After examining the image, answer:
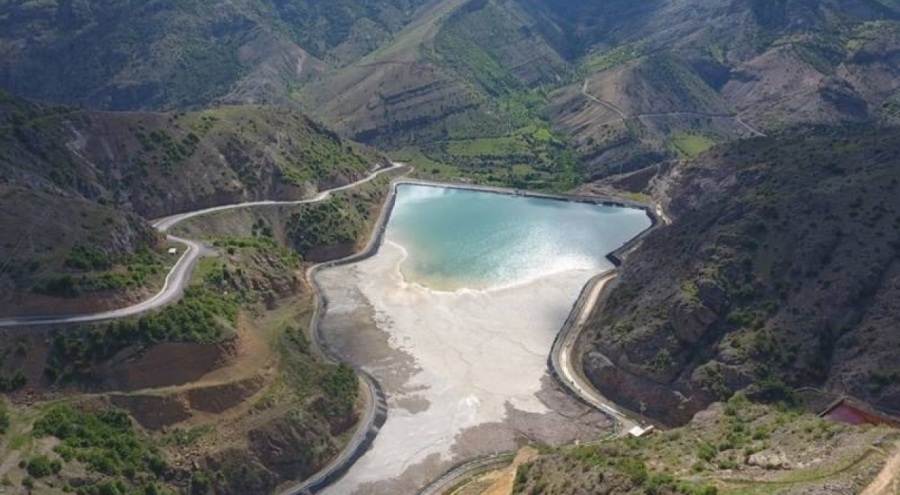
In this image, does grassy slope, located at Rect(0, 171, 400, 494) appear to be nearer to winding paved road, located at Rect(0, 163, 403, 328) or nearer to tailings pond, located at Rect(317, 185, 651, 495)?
winding paved road, located at Rect(0, 163, 403, 328)

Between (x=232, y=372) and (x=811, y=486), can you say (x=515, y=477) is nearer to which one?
(x=811, y=486)

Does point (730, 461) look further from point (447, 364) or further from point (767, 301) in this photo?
point (447, 364)

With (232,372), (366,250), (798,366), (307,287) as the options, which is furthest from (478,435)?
(366,250)

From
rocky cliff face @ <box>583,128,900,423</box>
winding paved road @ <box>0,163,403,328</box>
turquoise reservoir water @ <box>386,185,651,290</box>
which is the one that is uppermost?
winding paved road @ <box>0,163,403,328</box>

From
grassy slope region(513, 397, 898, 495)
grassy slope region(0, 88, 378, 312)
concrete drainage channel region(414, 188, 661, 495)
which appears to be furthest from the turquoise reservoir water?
grassy slope region(513, 397, 898, 495)

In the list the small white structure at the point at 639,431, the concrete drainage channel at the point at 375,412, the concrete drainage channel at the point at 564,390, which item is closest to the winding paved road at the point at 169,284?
the concrete drainage channel at the point at 375,412

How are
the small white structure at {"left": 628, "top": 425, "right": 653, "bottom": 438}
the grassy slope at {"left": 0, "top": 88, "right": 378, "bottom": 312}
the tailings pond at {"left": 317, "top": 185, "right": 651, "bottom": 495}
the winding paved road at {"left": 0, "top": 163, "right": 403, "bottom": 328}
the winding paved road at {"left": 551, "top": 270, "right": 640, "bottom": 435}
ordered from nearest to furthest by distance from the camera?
the winding paved road at {"left": 0, "top": 163, "right": 403, "bottom": 328}, the small white structure at {"left": 628, "top": 425, "right": 653, "bottom": 438}, the tailings pond at {"left": 317, "top": 185, "right": 651, "bottom": 495}, the grassy slope at {"left": 0, "top": 88, "right": 378, "bottom": 312}, the winding paved road at {"left": 551, "top": 270, "right": 640, "bottom": 435}

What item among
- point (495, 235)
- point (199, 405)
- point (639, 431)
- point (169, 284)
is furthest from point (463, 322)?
point (199, 405)
